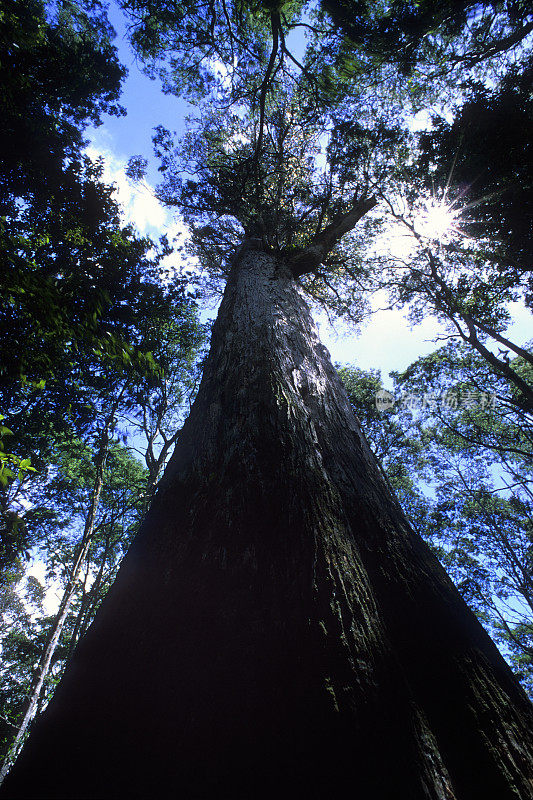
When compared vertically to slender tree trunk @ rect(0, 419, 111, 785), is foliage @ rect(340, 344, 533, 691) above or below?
above

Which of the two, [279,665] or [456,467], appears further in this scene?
[456,467]

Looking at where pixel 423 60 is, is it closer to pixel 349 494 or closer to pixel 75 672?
pixel 349 494

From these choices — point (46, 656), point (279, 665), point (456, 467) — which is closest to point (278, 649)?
point (279, 665)

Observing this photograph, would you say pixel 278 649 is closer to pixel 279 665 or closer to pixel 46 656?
pixel 279 665

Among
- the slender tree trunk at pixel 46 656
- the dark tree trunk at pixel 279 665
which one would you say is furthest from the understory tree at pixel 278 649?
the slender tree trunk at pixel 46 656

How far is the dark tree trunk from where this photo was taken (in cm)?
73

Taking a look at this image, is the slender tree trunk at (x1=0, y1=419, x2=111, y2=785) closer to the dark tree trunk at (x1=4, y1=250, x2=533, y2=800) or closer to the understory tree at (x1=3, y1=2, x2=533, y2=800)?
the understory tree at (x1=3, y1=2, x2=533, y2=800)

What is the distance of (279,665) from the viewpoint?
870 millimetres

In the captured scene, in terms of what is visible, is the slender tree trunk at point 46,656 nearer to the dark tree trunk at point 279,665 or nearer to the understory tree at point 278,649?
the understory tree at point 278,649

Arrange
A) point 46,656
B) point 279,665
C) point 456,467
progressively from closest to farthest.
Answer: point 279,665, point 46,656, point 456,467

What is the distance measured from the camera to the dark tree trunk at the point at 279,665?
2.39ft

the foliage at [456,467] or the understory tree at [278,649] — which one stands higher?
the foliage at [456,467]

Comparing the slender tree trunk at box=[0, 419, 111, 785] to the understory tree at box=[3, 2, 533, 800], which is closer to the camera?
the understory tree at box=[3, 2, 533, 800]

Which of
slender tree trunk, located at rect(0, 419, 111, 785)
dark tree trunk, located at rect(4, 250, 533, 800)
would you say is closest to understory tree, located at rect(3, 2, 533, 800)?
dark tree trunk, located at rect(4, 250, 533, 800)
